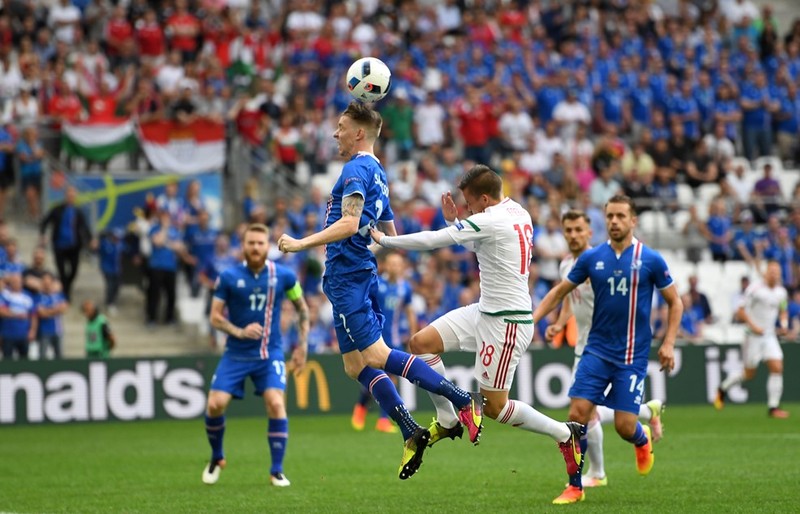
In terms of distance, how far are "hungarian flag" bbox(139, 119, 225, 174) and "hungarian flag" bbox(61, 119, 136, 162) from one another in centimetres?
35

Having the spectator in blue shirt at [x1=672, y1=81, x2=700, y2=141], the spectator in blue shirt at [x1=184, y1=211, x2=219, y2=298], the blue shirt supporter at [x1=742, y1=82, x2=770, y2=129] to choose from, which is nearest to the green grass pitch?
the spectator in blue shirt at [x1=184, y1=211, x2=219, y2=298]

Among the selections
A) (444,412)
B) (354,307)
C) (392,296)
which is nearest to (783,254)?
(392,296)

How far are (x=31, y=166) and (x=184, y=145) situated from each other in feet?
9.78

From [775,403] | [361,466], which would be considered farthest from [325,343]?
[361,466]

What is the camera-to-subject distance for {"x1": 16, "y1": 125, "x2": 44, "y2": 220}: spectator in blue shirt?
2544 cm

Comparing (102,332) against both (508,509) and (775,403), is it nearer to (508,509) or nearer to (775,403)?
(775,403)

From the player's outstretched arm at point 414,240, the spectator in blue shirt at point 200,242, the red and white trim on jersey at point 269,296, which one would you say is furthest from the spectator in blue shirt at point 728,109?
the player's outstretched arm at point 414,240

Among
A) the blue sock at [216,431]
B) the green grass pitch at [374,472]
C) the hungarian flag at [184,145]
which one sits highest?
the hungarian flag at [184,145]

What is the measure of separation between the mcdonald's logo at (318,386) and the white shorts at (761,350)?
6913 mm

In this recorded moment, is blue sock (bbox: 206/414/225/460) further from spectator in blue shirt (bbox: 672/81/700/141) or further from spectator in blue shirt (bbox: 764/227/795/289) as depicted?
spectator in blue shirt (bbox: 672/81/700/141)

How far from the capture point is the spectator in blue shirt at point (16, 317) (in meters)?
22.8

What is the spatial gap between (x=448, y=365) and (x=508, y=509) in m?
11.7

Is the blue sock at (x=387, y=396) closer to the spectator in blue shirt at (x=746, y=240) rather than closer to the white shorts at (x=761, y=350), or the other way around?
the white shorts at (x=761, y=350)

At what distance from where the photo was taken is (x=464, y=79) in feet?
98.8
